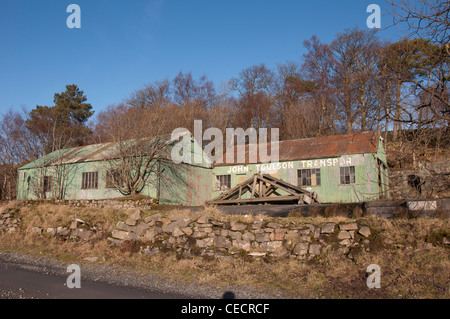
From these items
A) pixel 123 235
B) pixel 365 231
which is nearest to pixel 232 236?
pixel 365 231

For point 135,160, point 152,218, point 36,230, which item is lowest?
point 36,230

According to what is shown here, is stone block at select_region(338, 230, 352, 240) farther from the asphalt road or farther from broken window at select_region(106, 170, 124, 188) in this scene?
broken window at select_region(106, 170, 124, 188)

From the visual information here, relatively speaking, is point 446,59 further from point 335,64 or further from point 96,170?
point 335,64

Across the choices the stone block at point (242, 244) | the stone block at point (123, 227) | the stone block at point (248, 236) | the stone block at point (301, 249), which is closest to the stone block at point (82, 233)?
the stone block at point (123, 227)

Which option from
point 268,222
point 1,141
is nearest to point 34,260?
point 268,222

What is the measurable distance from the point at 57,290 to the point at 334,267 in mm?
5770

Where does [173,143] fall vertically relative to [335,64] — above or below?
below

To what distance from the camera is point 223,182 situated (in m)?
25.4

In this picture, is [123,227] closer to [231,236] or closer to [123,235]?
[123,235]

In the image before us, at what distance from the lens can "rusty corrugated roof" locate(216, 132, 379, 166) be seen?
21.4m

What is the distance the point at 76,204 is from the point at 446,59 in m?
21.6

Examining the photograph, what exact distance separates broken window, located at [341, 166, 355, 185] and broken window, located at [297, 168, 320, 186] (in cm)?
157

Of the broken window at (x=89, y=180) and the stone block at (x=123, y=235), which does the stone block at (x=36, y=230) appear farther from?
the broken window at (x=89, y=180)

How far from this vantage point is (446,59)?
19.9 feet
